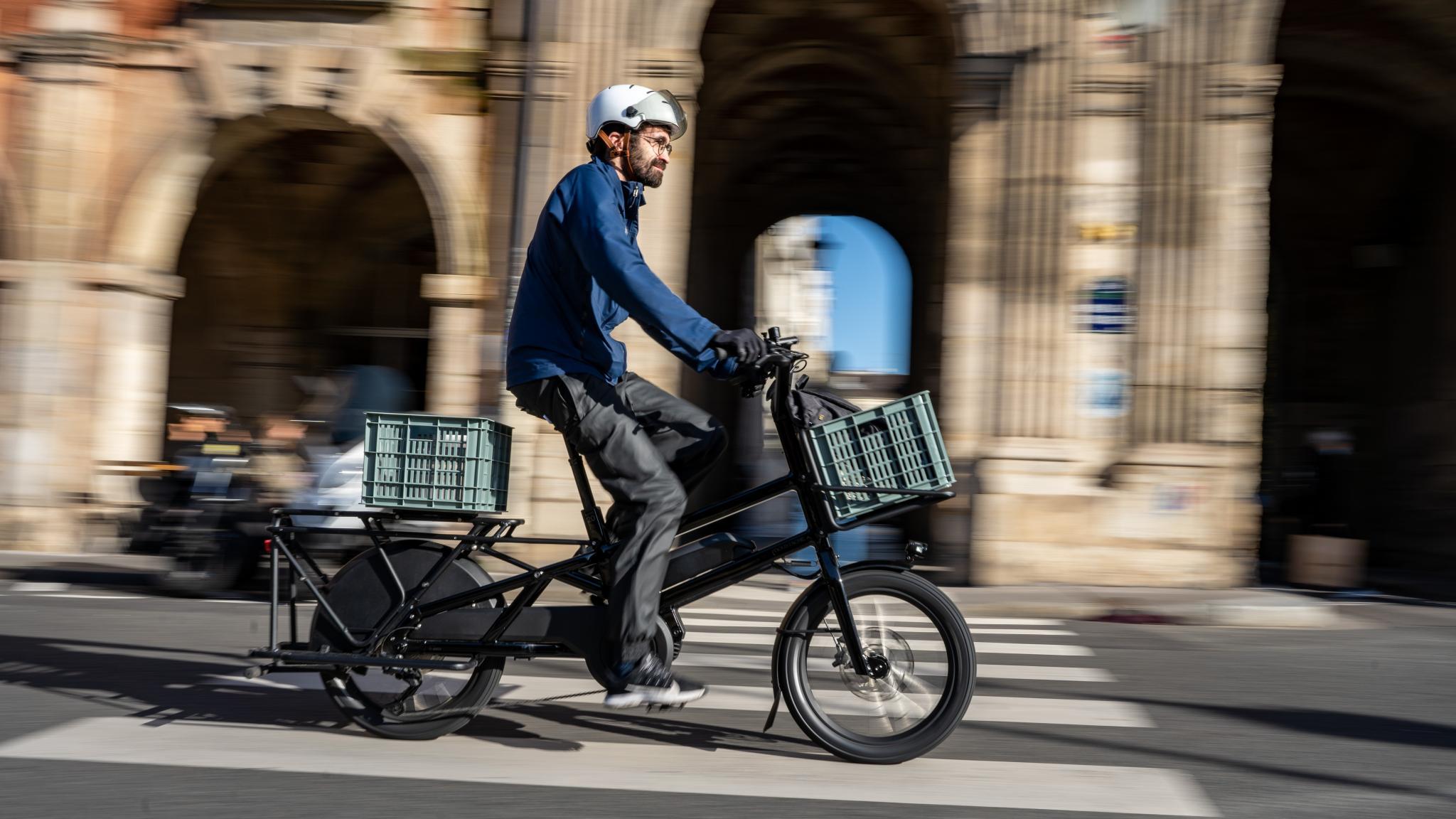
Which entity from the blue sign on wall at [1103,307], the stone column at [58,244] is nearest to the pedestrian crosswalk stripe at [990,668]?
the blue sign on wall at [1103,307]

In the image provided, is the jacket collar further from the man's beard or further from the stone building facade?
the stone building facade

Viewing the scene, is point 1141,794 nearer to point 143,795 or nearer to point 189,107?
point 143,795

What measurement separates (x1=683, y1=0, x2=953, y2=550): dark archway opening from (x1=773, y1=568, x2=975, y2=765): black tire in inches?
326

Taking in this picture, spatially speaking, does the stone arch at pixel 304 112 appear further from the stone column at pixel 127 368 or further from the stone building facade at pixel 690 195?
the stone column at pixel 127 368

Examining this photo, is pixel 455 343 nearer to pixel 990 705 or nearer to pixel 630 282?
pixel 990 705

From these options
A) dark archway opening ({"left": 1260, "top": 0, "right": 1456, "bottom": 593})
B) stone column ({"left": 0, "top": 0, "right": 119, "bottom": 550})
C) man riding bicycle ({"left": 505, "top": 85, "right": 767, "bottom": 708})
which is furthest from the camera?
dark archway opening ({"left": 1260, "top": 0, "right": 1456, "bottom": 593})

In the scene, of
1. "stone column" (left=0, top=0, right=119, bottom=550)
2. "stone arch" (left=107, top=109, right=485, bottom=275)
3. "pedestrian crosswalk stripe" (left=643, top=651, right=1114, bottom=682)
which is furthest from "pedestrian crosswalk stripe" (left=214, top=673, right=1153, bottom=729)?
"stone column" (left=0, top=0, right=119, bottom=550)

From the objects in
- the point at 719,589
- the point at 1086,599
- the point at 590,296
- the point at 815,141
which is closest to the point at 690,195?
the point at 1086,599

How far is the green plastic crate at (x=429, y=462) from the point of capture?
4.09m

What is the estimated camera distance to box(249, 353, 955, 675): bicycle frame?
13.2 feet

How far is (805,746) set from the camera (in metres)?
4.18

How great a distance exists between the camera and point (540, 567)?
414 centimetres

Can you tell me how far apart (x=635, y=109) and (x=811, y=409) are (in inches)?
41.3

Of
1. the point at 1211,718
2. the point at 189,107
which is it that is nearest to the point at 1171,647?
the point at 1211,718
